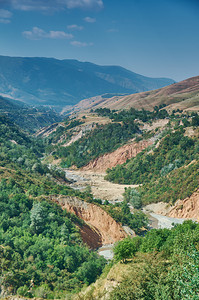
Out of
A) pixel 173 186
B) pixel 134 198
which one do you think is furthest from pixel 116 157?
pixel 173 186

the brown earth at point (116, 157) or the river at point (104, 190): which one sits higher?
the brown earth at point (116, 157)

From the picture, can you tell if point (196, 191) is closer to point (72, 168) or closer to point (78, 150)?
point (72, 168)

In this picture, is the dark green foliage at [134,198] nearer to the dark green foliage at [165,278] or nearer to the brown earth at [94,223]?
the brown earth at [94,223]

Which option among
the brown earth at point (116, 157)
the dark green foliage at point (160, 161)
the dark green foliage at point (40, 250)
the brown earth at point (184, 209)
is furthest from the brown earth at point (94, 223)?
the brown earth at point (116, 157)

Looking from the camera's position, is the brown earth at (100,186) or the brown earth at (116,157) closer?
the brown earth at (100,186)

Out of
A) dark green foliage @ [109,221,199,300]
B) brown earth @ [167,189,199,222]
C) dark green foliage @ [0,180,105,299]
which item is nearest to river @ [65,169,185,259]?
brown earth @ [167,189,199,222]

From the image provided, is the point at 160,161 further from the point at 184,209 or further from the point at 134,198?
the point at 184,209

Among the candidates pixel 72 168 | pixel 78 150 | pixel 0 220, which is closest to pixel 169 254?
pixel 0 220
